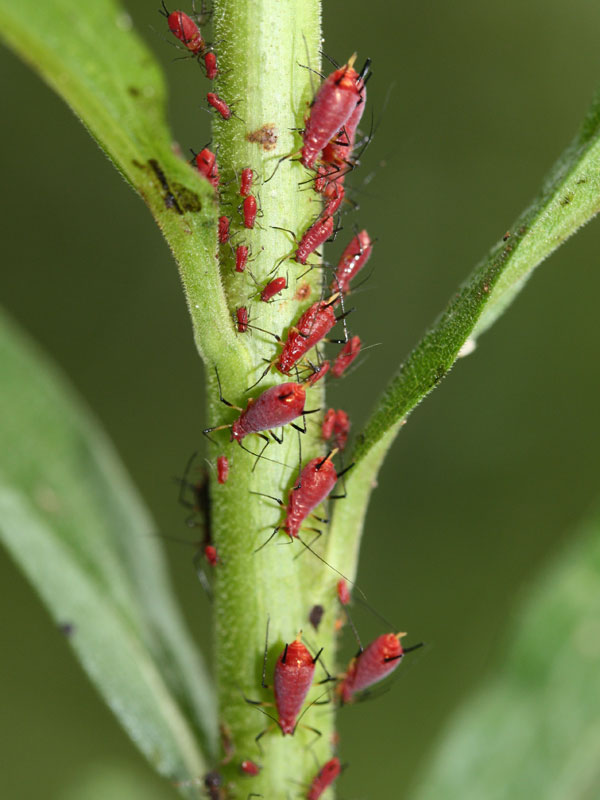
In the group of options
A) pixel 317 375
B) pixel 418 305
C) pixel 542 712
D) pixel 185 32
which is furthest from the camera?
pixel 418 305

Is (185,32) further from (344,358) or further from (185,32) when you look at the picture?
(344,358)

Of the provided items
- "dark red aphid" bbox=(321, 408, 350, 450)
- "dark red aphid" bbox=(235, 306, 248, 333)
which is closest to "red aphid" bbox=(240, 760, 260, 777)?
"dark red aphid" bbox=(321, 408, 350, 450)

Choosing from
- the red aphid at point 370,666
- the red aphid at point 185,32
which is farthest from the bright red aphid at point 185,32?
the red aphid at point 370,666

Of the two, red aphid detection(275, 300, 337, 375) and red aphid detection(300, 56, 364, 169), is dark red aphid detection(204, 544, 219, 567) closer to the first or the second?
red aphid detection(275, 300, 337, 375)

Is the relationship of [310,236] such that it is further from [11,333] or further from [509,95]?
[509,95]

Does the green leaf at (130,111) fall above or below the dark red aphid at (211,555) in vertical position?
above

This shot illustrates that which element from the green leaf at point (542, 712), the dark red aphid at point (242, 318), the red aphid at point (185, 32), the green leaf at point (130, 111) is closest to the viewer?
the green leaf at point (130, 111)

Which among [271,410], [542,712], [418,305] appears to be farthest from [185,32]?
[418,305]

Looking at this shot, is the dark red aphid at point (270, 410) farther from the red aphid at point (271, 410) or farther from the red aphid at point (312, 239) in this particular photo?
the red aphid at point (312, 239)
